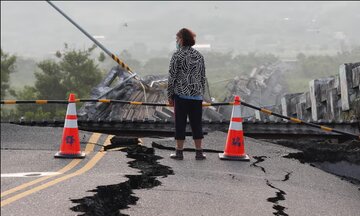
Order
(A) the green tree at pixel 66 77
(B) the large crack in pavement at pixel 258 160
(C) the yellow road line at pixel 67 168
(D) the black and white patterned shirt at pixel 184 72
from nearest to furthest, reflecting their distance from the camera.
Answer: (C) the yellow road line at pixel 67 168 < (D) the black and white patterned shirt at pixel 184 72 < (B) the large crack in pavement at pixel 258 160 < (A) the green tree at pixel 66 77

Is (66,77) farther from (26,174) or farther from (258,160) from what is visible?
(26,174)

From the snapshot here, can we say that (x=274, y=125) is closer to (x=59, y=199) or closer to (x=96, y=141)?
(x=96, y=141)

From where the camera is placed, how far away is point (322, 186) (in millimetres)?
6766

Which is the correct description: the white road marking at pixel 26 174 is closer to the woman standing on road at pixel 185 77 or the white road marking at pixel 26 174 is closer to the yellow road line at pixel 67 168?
the yellow road line at pixel 67 168

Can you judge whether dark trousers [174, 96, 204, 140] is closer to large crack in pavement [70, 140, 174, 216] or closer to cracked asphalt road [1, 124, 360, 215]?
cracked asphalt road [1, 124, 360, 215]

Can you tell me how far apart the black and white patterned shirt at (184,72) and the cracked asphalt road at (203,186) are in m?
1.08

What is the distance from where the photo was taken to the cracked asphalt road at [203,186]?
16.5 feet

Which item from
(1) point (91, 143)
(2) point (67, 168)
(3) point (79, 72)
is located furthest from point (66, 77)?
(2) point (67, 168)

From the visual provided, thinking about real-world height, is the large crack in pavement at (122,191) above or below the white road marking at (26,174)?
below

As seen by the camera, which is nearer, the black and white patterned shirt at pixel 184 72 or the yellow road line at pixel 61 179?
the yellow road line at pixel 61 179

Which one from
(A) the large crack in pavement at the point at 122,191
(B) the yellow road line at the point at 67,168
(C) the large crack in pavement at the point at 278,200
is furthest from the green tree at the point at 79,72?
(C) the large crack in pavement at the point at 278,200

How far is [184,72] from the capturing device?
7.54m

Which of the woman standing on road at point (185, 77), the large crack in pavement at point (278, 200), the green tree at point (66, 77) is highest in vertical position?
the green tree at point (66, 77)

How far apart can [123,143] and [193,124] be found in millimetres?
1816
